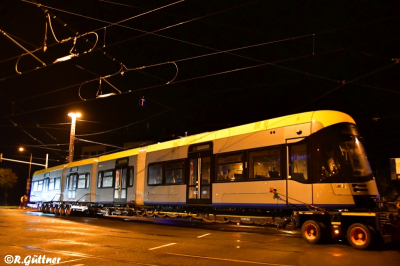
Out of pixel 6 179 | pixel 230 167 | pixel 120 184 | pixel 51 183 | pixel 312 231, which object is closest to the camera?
pixel 312 231

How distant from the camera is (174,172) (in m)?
15.2

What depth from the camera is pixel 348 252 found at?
28.3 ft

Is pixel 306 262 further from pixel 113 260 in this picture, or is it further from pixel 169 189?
pixel 169 189

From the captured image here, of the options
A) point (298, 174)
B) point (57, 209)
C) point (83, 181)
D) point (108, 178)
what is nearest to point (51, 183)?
point (57, 209)

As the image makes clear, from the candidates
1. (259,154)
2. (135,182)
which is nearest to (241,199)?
(259,154)

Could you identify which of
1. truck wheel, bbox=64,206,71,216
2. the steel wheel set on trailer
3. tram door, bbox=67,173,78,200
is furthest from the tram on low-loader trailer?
the steel wheel set on trailer

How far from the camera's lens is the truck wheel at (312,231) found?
9758 mm

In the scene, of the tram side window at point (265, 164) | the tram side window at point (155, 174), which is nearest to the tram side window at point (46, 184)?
the tram side window at point (155, 174)

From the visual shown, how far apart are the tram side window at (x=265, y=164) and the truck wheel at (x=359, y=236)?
2557 millimetres

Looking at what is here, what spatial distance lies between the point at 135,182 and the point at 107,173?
124 inches

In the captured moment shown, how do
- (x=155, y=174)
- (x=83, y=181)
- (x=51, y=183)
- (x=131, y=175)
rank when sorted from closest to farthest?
1. (x=155, y=174)
2. (x=131, y=175)
3. (x=83, y=181)
4. (x=51, y=183)

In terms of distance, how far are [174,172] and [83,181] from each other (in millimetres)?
9718

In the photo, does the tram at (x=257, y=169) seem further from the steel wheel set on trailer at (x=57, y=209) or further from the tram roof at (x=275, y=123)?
the steel wheel set on trailer at (x=57, y=209)

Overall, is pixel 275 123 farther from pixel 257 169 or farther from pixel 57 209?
pixel 57 209
